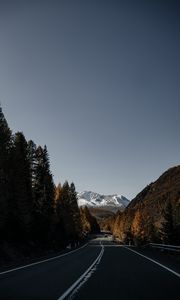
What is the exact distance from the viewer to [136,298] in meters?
10.5

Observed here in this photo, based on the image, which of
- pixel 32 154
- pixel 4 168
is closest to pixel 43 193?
pixel 32 154

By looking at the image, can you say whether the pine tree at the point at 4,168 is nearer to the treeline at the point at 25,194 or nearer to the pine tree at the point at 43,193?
the treeline at the point at 25,194

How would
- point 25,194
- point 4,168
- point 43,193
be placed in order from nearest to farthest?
point 4,168
point 25,194
point 43,193

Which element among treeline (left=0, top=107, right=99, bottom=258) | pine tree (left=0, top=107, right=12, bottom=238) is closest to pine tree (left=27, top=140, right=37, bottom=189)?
treeline (left=0, top=107, right=99, bottom=258)

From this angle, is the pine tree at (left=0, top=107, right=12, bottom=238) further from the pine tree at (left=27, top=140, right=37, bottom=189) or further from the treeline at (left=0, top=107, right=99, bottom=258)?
the pine tree at (left=27, top=140, right=37, bottom=189)

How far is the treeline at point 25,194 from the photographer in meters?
38.7

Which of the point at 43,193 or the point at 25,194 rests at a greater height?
the point at 43,193

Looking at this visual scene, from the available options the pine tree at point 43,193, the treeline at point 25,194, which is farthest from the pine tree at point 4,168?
the pine tree at point 43,193

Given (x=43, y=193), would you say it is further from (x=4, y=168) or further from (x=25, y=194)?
(x=4, y=168)

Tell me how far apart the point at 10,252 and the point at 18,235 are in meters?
7.18

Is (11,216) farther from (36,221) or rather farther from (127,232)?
(127,232)

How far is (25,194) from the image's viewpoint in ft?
149

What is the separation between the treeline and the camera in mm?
38719

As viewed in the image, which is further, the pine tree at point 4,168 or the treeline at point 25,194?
the treeline at point 25,194
